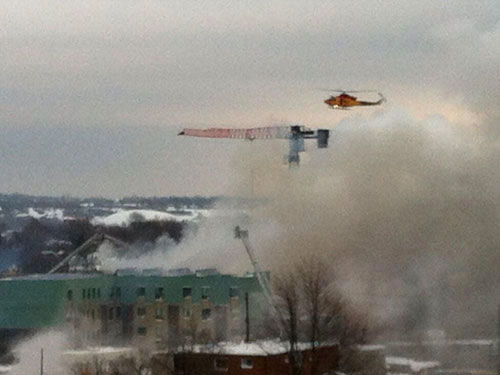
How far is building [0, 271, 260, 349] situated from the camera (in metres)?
41.0

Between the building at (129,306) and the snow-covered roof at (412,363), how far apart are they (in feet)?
17.2

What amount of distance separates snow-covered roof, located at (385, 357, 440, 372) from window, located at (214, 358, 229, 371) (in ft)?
20.7

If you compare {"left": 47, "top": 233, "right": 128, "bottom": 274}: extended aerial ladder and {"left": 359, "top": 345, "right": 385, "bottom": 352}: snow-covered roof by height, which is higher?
{"left": 47, "top": 233, "right": 128, "bottom": 274}: extended aerial ladder

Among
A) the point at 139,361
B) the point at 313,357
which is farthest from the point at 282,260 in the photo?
the point at 313,357

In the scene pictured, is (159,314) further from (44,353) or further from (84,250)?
(84,250)

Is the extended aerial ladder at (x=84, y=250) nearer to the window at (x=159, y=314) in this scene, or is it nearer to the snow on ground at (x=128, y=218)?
the window at (x=159, y=314)

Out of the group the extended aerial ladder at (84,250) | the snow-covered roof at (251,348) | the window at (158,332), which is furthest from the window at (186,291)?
the extended aerial ladder at (84,250)

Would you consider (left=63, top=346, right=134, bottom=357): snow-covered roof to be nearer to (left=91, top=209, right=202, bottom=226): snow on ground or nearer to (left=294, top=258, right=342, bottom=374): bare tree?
(left=294, top=258, right=342, bottom=374): bare tree

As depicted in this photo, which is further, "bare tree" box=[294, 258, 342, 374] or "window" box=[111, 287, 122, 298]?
"window" box=[111, 287, 122, 298]

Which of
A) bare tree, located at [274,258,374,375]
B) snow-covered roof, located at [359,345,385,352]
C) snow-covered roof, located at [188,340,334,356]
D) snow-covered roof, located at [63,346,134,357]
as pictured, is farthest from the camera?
snow-covered roof, located at [359,345,385,352]

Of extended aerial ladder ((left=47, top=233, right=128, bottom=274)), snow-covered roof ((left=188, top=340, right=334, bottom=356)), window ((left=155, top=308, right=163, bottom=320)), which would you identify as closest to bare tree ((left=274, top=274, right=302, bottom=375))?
snow-covered roof ((left=188, top=340, right=334, bottom=356))

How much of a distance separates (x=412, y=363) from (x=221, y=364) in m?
6.83

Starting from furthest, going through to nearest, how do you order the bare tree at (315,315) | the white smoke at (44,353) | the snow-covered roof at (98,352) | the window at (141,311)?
the window at (141,311) < the snow-covered roof at (98,352) < the white smoke at (44,353) < the bare tree at (315,315)

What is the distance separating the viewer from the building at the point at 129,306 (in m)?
41.0
